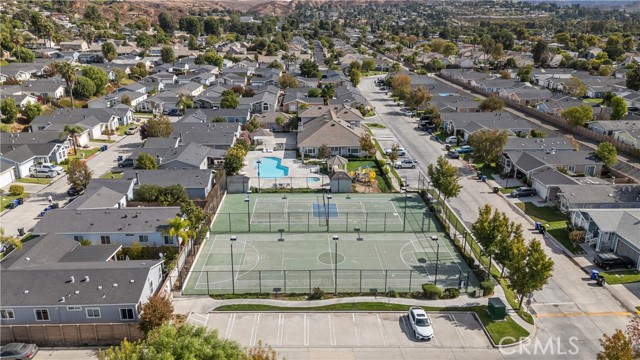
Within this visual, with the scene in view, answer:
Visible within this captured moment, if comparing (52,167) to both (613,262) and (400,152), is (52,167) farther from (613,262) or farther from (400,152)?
(613,262)

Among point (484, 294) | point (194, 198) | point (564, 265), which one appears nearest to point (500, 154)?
point (564, 265)

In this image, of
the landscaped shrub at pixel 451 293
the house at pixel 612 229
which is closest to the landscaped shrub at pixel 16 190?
the landscaped shrub at pixel 451 293

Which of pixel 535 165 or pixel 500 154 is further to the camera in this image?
pixel 500 154

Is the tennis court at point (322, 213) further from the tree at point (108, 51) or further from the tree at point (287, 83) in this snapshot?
the tree at point (108, 51)

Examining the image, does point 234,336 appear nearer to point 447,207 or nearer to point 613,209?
point 447,207

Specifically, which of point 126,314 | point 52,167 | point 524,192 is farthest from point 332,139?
point 126,314

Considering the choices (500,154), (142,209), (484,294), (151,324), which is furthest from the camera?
(500,154)

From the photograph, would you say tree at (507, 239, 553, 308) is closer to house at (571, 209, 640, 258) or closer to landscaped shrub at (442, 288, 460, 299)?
landscaped shrub at (442, 288, 460, 299)

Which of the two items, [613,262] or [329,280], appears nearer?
[329,280]
